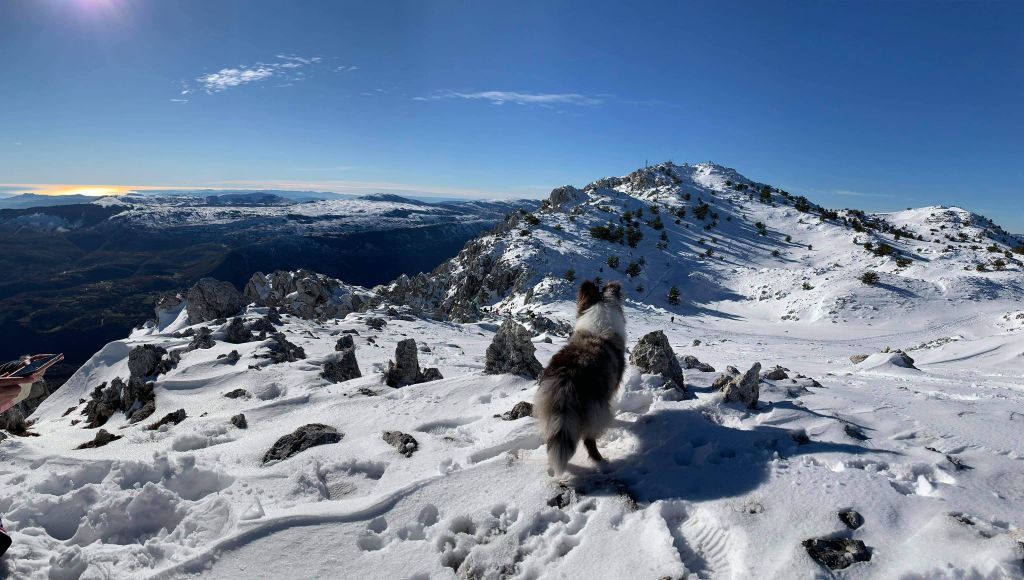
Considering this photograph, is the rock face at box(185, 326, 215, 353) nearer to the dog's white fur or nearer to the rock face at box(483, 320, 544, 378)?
the rock face at box(483, 320, 544, 378)

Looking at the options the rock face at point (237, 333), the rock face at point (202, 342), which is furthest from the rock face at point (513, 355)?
the rock face at point (237, 333)

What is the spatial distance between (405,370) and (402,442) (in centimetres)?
348

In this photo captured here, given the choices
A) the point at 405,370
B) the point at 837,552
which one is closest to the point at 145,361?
the point at 405,370

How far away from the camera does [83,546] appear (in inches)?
137

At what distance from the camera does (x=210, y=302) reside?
61.1 ft

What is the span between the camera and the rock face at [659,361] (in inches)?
233

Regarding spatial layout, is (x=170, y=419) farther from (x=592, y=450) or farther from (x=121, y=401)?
(x=592, y=450)

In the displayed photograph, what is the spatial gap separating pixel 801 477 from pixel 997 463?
1.83 m

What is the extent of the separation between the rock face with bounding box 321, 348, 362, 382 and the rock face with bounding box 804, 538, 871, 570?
801 cm

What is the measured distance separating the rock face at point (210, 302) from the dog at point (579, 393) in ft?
60.8

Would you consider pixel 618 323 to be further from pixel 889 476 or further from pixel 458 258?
pixel 458 258

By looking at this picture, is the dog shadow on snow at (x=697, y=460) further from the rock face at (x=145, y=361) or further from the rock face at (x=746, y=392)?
the rock face at (x=145, y=361)

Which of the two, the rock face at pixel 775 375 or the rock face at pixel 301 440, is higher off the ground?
the rock face at pixel 775 375

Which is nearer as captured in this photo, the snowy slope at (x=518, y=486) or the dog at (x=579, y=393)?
the snowy slope at (x=518, y=486)
